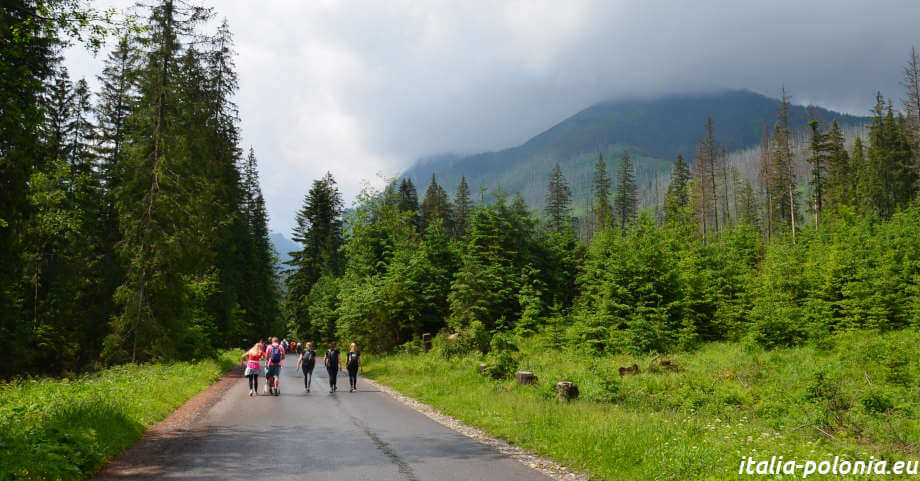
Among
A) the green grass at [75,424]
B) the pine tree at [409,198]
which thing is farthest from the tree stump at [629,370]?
the pine tree at [409,198]

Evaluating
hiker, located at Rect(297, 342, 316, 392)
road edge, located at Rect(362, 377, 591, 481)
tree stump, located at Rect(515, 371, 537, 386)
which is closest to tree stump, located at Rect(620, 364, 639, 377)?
tree stump, located at Rect(515, 371, 537, 386)

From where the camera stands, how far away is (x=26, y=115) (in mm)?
9883

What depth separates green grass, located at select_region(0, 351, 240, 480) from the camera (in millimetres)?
6688

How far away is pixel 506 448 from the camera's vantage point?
9203 mm

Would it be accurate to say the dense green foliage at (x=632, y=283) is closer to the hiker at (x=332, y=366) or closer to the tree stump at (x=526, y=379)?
the hiker at (x=332, y=366)

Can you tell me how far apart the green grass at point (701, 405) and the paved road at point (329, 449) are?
1293 mm

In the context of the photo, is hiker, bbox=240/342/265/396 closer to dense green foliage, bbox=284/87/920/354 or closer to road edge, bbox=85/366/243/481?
road edge, bbox=85/366/243/481

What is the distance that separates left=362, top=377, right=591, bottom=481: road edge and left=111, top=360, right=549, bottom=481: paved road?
9.8 inches

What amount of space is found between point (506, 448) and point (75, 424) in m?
7.63

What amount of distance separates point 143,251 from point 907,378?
29584mm

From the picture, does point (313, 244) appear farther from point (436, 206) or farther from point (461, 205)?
point (461, 205)

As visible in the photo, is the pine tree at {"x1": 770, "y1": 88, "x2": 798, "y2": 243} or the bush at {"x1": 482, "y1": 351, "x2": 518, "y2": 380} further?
the pine tree at {"x1": 770, "y1": 88, "x2": 798, "y2": 243}

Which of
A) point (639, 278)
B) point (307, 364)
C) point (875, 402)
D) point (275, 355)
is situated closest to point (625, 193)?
point (639, 278)

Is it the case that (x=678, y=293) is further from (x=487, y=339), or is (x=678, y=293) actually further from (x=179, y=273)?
(x=179, y=273)
